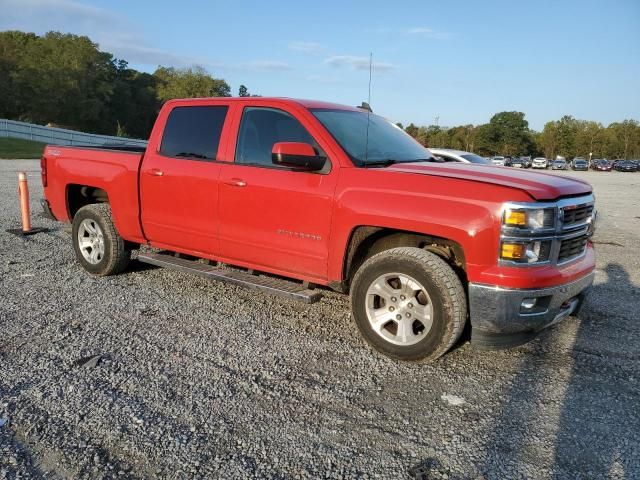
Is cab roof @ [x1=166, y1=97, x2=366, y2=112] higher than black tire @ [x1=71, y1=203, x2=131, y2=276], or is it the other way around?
cab roof @ [x1=166, y1=97, x2=366, y2=112]

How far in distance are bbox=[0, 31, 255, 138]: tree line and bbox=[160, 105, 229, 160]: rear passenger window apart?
4725 centimetres

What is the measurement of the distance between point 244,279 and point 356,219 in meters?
1.26

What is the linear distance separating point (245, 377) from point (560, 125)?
125 m

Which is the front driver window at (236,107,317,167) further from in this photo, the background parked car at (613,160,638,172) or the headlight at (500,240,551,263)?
the background parked car at (613,160,638,172)

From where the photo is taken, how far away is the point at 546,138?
376 ft

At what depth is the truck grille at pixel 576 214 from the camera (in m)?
3.80

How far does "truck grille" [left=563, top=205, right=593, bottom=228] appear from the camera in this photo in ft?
12.5

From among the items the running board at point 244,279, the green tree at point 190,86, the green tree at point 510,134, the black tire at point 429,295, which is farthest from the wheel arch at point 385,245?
the green tree at point 510,134

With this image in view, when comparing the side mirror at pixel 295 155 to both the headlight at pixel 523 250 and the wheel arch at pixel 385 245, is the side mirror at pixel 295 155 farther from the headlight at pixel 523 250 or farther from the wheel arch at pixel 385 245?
the headlight at pixel 523 250

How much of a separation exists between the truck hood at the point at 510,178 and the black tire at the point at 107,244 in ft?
10.8

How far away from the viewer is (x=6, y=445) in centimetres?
284

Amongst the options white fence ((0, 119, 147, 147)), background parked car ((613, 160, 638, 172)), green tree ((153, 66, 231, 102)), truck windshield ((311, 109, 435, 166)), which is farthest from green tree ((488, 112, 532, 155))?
truck windshield ((311, 109, 435, 166))

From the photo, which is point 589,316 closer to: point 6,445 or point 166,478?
point 166,478

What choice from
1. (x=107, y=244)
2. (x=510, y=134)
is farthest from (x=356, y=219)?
(x=510, y=134)
